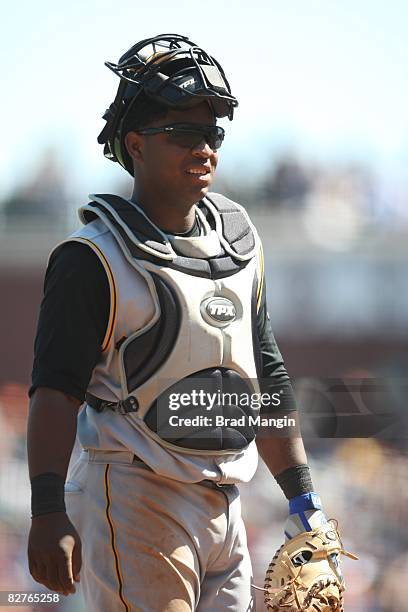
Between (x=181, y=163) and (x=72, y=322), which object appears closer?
(x=72, y=322)

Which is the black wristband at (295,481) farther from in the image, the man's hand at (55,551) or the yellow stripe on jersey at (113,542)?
the man's hand at (55,551)

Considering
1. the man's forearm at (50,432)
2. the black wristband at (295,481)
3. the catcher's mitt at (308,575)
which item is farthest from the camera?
the black wristband at (295,481)

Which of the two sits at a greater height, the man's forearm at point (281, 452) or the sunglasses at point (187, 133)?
the sunglasses at point (187, 133)

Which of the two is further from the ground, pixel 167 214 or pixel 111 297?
pixel 167 214

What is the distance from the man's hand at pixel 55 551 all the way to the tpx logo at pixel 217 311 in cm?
70

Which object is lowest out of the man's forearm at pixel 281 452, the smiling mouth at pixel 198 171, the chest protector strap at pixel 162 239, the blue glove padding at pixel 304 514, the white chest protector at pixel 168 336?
the blue glove padding at pixel 304 514

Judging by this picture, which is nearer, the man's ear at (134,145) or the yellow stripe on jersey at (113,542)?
the yellow stripe on jersey at (113,542)

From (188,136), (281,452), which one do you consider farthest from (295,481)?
(188,136)

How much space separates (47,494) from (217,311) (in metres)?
0.71

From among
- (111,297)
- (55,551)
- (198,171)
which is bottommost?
(55,551)

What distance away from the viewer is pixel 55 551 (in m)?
2.86

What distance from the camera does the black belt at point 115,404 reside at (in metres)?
3.13

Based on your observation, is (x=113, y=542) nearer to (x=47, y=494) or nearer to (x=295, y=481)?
(x=47, y=494)

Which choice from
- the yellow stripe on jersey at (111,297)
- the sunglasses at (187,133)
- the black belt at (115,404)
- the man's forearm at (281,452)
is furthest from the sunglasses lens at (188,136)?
the man's forearm at (281,452)
